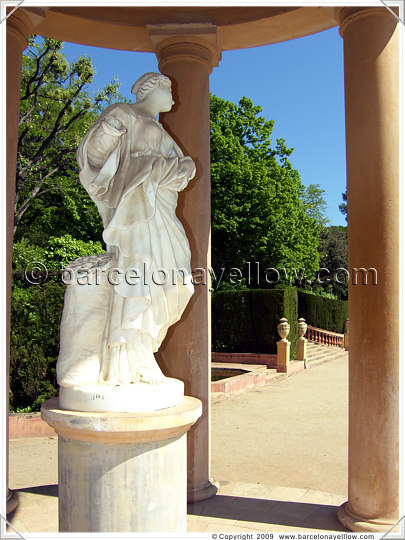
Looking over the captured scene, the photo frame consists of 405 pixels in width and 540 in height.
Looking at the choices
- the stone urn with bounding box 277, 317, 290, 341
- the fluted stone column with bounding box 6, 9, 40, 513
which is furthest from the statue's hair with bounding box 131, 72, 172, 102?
the stone urn with bounding box 277, 317, 290, 341

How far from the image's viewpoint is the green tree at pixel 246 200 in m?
25.7

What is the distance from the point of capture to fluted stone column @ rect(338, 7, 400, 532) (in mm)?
5219

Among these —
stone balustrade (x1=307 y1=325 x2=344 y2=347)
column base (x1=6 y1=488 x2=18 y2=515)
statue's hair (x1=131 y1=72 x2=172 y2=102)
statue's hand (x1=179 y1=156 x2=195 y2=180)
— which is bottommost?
stone balustrade (x1=307 y1=325 x2=344 y2=347)

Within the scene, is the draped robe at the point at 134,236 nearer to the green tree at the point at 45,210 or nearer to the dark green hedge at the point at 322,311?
the green tree at the point at 45,210

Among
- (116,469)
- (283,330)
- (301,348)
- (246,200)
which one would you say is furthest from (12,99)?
(246,200)

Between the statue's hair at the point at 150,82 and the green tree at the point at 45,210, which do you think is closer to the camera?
the statue's hair at the point at 150,82

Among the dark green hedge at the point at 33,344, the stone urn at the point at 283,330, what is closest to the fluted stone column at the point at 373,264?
the dark green hedge at the point at 33,344

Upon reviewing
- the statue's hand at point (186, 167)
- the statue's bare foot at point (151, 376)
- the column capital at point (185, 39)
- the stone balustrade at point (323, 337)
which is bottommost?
the stone balustrade at point (323, 337)

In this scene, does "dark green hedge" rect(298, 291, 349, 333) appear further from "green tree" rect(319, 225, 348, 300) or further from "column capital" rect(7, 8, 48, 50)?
"column capital" rect(7, 8, 48, 50)

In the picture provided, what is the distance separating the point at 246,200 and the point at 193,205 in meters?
19.8

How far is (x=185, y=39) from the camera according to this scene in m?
6.59

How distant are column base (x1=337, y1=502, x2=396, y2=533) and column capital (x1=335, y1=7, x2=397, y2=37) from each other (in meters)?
5.31

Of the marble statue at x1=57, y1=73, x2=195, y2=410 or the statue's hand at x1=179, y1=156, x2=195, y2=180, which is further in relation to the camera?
the statue's hand at x1=179, y1=156, x2=195, y2=180

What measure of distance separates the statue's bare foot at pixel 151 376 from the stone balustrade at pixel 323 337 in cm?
2569
